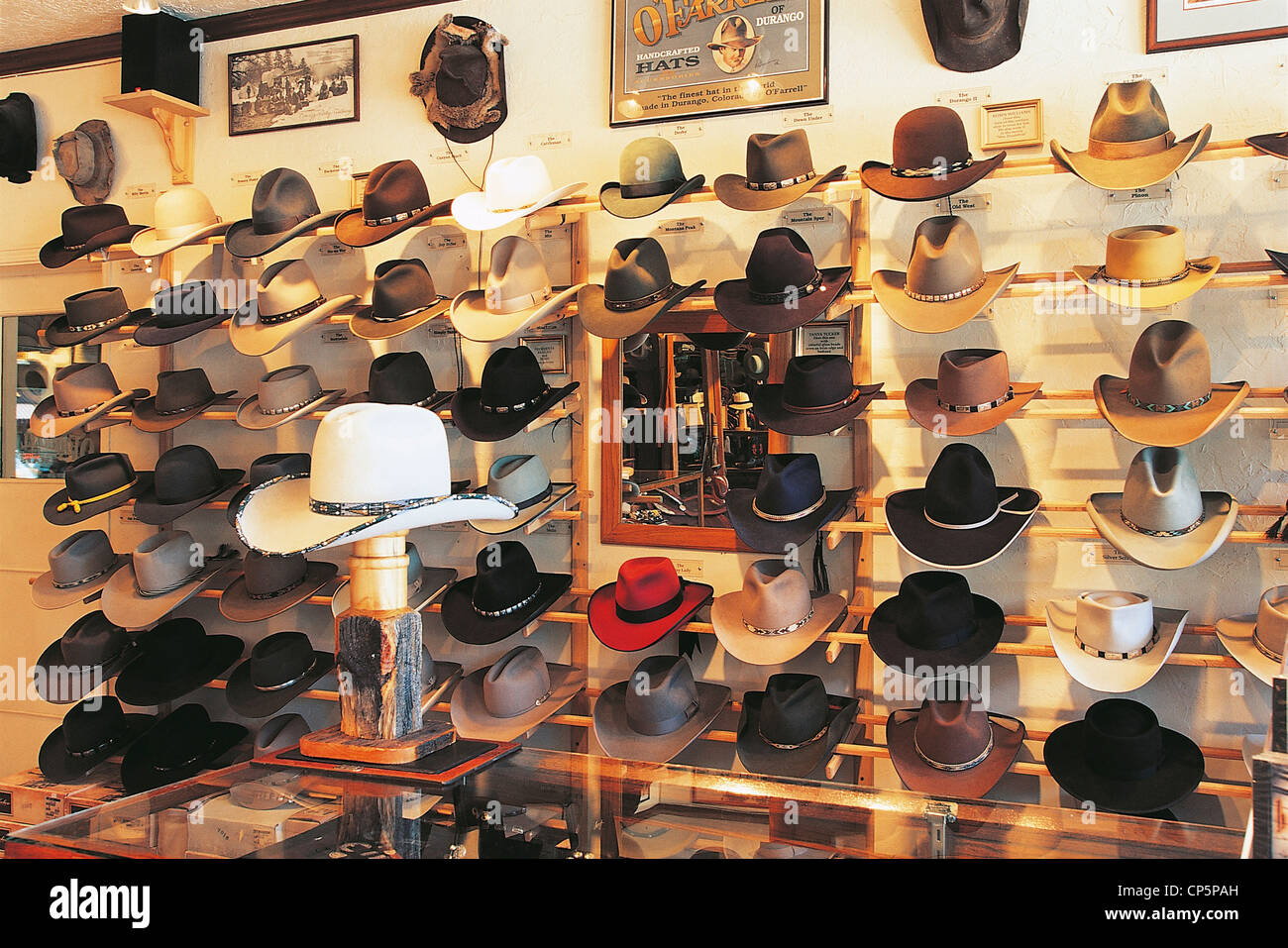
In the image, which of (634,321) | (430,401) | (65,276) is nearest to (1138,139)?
(634,321)

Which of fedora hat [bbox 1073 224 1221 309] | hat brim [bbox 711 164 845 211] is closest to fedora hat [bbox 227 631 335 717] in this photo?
hat brim [bbox 711 164 845 211]

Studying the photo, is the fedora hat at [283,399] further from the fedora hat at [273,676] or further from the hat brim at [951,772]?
the hat brim at [951,772]

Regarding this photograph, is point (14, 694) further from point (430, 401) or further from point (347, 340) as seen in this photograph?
point (430, 401)

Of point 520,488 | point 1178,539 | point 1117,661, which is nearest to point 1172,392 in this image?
point 1178,539

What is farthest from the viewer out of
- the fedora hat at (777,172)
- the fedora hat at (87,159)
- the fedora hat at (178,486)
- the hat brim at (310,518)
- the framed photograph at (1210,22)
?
the fedora hat at (87,159)

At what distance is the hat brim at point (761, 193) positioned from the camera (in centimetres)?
295

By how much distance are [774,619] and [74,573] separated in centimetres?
277

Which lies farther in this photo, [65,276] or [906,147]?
[65,276]

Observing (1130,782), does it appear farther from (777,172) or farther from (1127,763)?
(777,172)

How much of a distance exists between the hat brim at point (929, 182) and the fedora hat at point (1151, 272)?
0.42 metres

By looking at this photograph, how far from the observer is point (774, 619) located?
3.00 metres

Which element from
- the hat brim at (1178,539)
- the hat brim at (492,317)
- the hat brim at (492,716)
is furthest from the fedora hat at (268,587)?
the hat brim at (1178,539)

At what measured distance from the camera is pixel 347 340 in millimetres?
3961

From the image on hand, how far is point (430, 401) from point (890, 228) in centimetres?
172
